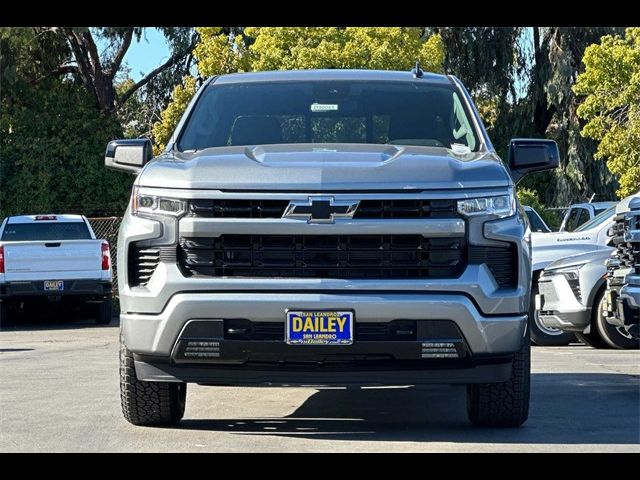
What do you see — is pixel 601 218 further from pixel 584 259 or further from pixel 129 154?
pixel 129 154

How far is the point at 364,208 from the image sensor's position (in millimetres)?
7340

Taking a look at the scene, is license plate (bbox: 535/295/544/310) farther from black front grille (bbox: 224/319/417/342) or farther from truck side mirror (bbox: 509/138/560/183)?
black front grille (bbox: 224/319/417/342)

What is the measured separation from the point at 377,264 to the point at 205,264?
3.11ft

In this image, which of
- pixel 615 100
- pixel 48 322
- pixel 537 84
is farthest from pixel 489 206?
pixel 537 84

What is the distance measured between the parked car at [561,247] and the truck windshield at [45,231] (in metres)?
9.48

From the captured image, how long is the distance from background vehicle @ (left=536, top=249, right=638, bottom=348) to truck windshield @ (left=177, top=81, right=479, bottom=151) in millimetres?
6296

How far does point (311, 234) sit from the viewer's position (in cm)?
731

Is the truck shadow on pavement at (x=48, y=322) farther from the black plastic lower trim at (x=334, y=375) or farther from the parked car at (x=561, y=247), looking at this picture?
the black plastic lower trim at (x=334, y=375)

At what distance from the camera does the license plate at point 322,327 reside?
7203 millimetres

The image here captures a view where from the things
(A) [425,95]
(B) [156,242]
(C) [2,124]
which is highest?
(A) [425,95]

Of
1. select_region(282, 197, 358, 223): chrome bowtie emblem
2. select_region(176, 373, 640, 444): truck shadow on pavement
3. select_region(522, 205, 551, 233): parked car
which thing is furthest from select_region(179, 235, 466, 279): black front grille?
select_region(522, 205, 551, 233): parked car
